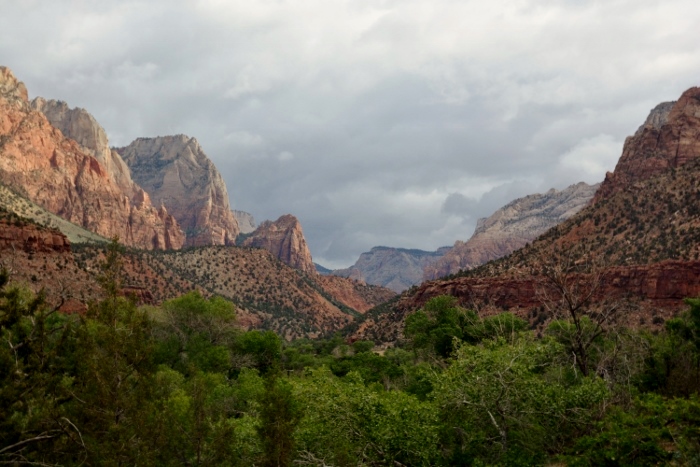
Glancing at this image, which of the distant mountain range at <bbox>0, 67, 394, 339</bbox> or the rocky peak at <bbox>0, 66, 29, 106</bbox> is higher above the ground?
the rocky peak at <bbox>0, 66, 29, 106</bbox>

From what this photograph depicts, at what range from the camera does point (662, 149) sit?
118562mm

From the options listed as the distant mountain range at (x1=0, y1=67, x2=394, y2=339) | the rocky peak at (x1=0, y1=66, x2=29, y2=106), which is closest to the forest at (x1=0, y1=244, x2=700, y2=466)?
the distant mountain range at (x1=0, y1=67, x2=394, y2=339)

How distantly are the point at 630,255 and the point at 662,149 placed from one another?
56985 millimetres

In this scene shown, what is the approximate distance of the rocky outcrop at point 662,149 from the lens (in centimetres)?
11300

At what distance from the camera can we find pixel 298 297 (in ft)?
521

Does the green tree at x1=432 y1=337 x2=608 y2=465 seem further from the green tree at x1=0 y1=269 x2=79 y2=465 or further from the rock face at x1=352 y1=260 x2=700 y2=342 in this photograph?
the rock face at x1=352 y1=260 x2=700 y2=342

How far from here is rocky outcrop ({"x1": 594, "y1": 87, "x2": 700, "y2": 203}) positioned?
113000 millimetres

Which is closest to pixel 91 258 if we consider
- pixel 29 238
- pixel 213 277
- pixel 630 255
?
pixel 29 238

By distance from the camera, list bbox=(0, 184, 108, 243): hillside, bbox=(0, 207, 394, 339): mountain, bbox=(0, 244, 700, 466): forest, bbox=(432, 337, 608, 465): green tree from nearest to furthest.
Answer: bbox=(0, 244, 700, 466): forest
bbox=(432, 337, 608, 465): green tree
bbox=(0, 207, 394, 339): mountain
bbox=(0, 184, 108, 243): hillside

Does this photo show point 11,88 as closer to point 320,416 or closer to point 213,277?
point 213,277

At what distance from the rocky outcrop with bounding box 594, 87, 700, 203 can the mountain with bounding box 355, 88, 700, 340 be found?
0.28 meters

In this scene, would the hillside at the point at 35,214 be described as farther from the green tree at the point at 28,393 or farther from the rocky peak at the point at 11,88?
the green tree at the point at 28,393

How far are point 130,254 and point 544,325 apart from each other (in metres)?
93.5

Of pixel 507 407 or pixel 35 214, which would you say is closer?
pixel 507 407
